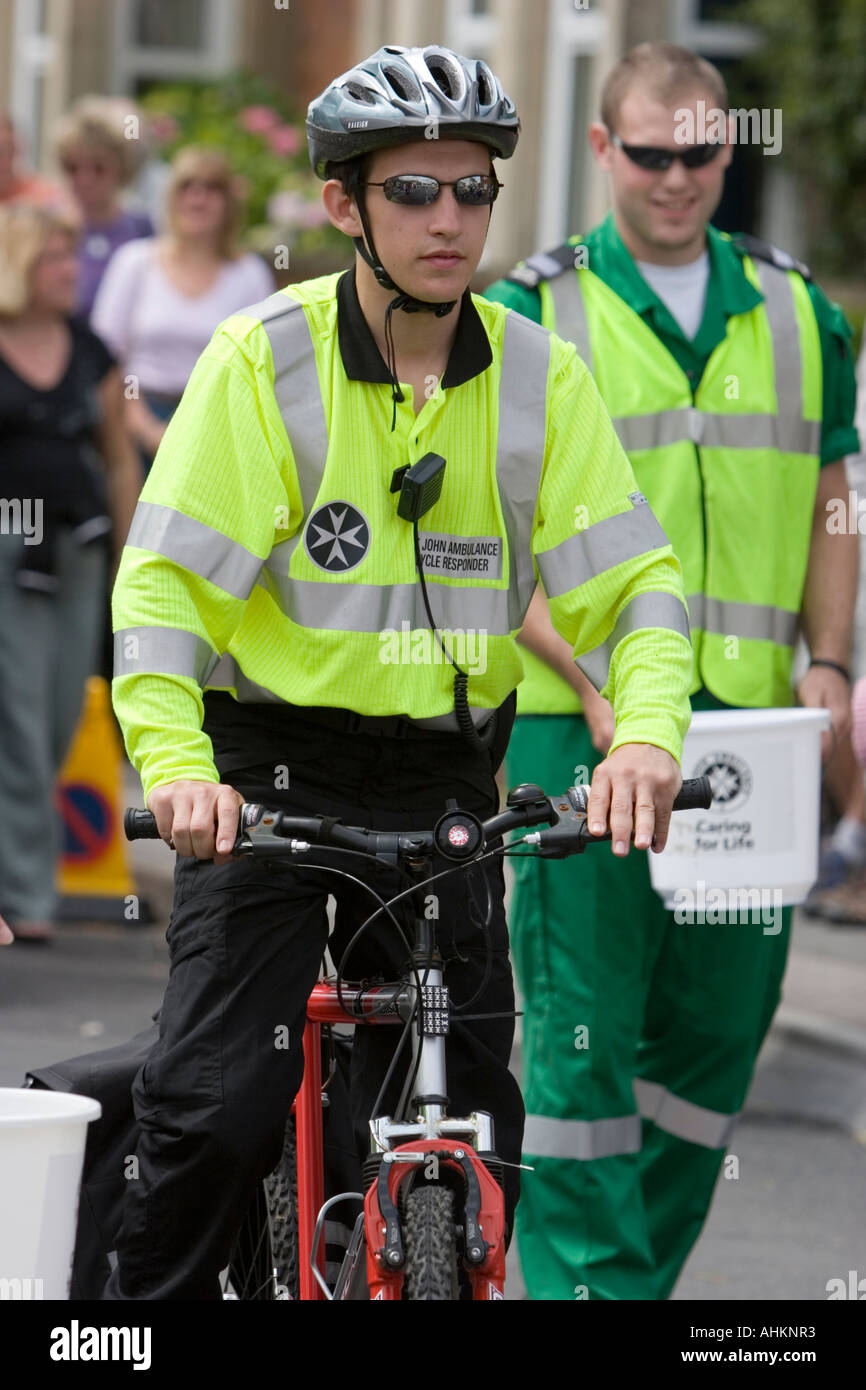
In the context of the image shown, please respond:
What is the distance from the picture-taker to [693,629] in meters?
5.44

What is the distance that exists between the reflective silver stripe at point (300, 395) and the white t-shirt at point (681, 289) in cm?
166

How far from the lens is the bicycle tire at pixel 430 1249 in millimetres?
3443

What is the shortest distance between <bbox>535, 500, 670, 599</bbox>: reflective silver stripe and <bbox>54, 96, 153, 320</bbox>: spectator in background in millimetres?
8863

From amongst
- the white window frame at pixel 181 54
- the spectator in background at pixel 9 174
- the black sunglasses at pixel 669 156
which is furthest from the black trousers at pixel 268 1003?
the white window frame at pixel 181 54

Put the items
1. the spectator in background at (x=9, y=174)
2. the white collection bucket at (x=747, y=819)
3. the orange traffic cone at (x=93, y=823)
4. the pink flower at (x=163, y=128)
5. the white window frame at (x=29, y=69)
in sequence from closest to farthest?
the white collection bucket at (x=747, y=819)
the orange traffic cone at (x=93, y=823)
the spectator in background at (x=9, y=174)
the pink flower at (x=163, y=128)
the white window frame at (x=29, y=69)

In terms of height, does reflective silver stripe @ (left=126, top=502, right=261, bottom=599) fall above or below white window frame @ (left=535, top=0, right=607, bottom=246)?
below

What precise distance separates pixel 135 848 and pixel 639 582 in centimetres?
789

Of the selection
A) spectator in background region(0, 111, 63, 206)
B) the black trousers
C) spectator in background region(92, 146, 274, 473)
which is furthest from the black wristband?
spectator in background region(0, 111, 63, 206)

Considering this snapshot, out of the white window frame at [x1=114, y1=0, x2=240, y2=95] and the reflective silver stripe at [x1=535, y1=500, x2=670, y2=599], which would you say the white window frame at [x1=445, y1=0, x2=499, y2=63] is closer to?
the white window frame at [x1=114, y1=0, x2=240, y2=95]

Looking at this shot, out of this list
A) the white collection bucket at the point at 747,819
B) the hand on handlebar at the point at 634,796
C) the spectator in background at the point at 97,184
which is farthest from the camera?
the spectator in background at the point at 97,184

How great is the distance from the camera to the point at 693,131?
17.8ft

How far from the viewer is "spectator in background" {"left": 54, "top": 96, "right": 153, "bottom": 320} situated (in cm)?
1273

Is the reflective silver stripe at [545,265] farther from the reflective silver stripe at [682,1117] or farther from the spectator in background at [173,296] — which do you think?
the spectator in background at [173,296]

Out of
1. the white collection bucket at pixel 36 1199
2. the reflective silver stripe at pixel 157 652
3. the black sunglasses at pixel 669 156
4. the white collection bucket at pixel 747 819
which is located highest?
the black sunglasses at pixel 669 156
